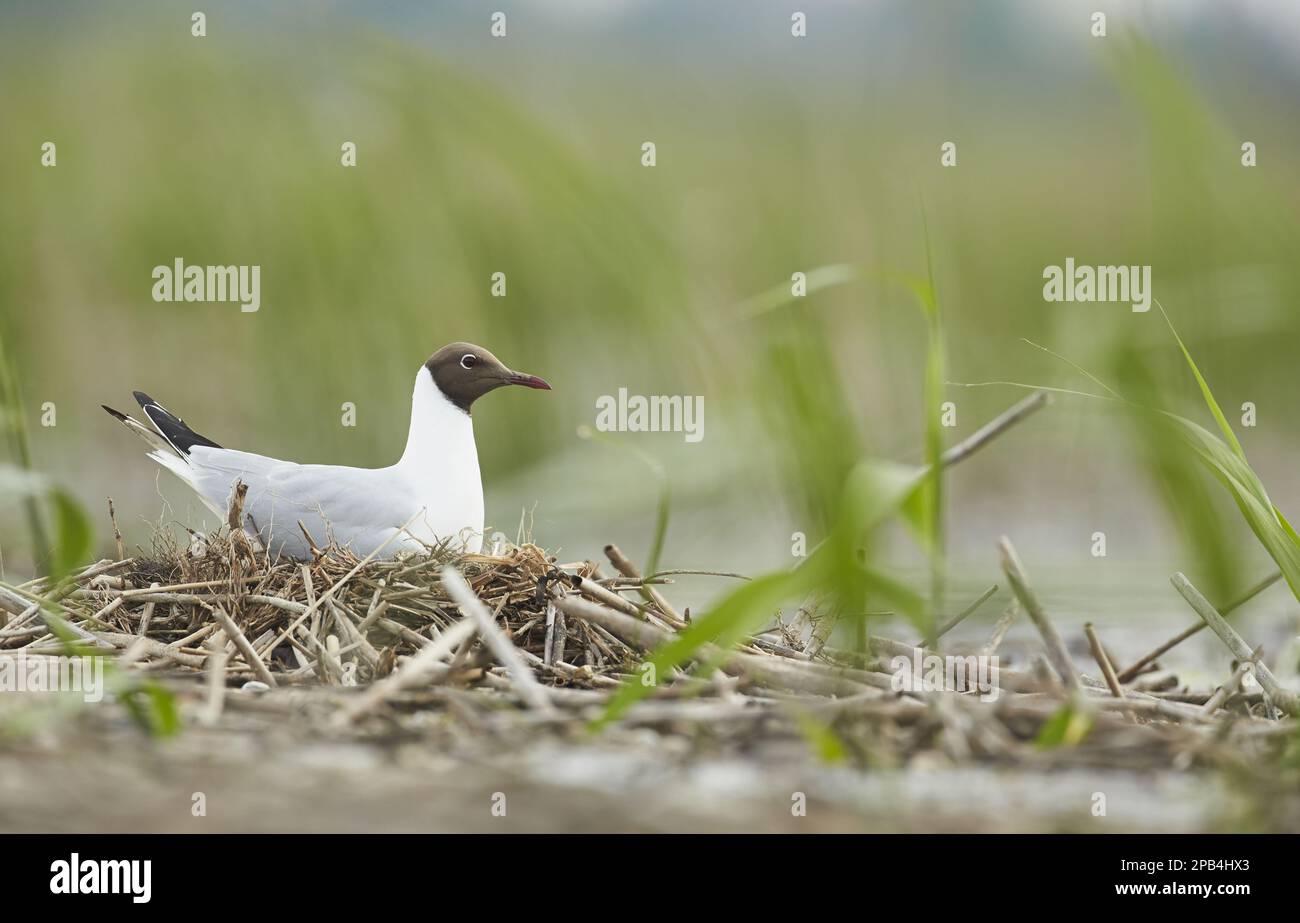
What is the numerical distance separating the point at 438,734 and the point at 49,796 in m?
0.67

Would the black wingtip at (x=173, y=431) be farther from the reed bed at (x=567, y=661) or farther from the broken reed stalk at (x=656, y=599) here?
the broken reed stalk at (x=656, y=599)

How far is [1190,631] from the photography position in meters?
3.11

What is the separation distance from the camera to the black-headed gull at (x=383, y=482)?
12.4 feet

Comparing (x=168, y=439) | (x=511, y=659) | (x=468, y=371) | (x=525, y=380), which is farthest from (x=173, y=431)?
(x=511, y=659)

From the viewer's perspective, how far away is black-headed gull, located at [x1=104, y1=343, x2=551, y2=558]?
3.79 m

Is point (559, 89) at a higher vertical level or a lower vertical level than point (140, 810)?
higher

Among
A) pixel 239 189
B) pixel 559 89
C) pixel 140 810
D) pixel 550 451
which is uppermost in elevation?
pixel 559 89

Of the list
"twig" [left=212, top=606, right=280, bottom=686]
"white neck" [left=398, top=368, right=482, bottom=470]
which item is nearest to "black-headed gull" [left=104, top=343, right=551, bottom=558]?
"white neck" [left=398, top=368, right=482, bottom=470]

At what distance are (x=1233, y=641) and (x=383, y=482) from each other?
95.6 inches

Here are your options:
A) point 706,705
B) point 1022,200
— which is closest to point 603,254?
point 706,705

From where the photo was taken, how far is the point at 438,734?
7.80 feet

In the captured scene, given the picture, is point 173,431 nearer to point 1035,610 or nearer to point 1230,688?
point 1035,610

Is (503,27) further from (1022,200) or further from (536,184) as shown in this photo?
(1022,200)

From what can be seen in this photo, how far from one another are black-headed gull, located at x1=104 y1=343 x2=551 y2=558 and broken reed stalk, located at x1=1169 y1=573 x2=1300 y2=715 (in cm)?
199
